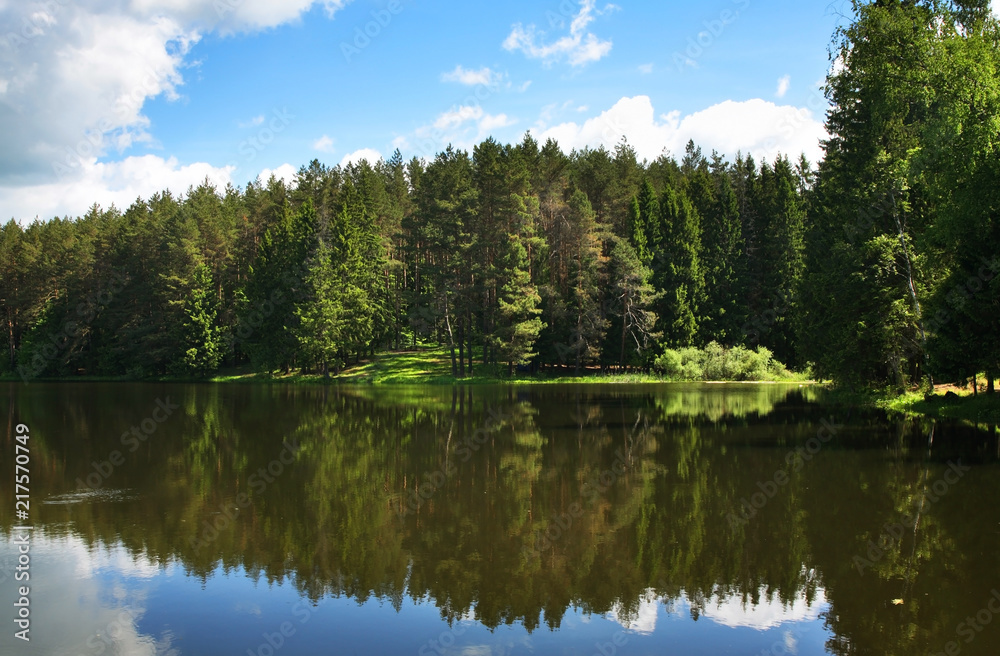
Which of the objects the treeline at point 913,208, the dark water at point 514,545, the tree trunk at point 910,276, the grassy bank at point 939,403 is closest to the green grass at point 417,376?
the grassy bank at point 939,403

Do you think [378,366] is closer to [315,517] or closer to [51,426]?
[51,426]

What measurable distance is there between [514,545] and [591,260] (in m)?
48.4

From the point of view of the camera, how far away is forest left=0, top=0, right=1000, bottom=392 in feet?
80.1

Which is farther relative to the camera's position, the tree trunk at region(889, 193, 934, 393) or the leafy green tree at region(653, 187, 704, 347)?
the leafy green tree at region(653, 187, 704, 347)

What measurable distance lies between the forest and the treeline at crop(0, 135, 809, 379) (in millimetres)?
240

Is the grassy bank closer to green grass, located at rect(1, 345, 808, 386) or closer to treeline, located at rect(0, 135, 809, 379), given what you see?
green grass, located at rect(1, 345, 808, 386)

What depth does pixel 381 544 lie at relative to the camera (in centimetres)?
1159

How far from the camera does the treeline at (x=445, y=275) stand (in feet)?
195

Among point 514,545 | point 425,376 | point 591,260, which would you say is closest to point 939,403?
point 514,545

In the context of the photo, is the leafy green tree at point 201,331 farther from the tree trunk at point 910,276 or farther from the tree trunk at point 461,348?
the tree trunk at point 910,276

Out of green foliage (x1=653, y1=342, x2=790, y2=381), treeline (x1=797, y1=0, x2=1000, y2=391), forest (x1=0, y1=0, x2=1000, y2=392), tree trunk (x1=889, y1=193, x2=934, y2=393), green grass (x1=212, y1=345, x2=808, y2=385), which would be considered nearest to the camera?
treeline (x1=797, y1=0, x2=1000, y2=391)

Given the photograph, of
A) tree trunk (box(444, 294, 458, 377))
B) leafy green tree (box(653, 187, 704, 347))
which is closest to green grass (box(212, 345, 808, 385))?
tree trunk (box(444, 294, 458, 377))

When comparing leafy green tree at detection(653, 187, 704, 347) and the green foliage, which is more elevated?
leafy green tree at detection(653, 187, 704, 347)

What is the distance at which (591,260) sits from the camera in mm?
58500
